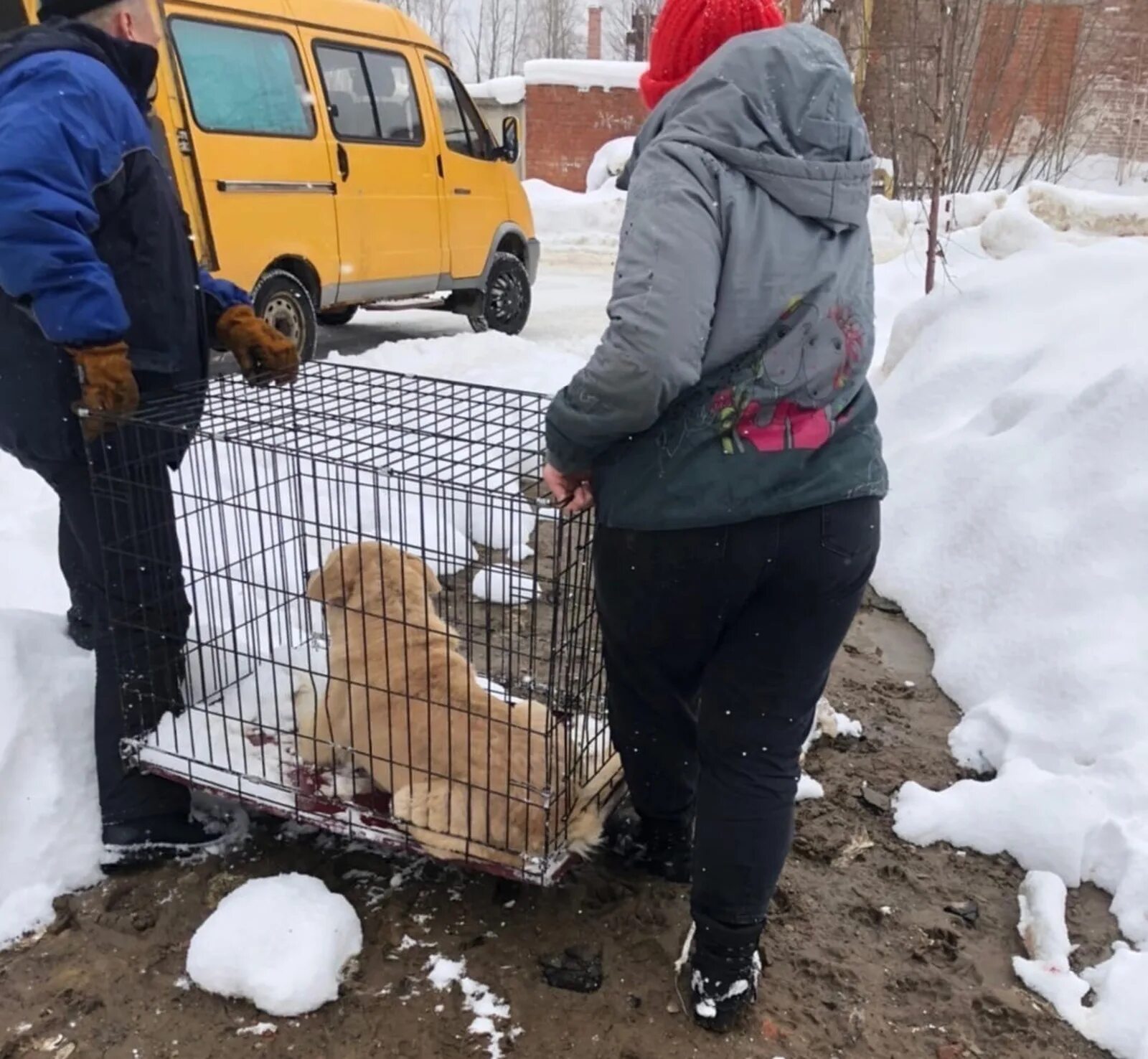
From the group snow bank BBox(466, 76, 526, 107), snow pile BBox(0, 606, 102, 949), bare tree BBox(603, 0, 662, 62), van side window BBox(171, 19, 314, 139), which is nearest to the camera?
snow pile BBox(0, 606, 102, 949)

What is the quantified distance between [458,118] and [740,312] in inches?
299

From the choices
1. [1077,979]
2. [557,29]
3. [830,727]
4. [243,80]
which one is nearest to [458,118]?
[243,80]

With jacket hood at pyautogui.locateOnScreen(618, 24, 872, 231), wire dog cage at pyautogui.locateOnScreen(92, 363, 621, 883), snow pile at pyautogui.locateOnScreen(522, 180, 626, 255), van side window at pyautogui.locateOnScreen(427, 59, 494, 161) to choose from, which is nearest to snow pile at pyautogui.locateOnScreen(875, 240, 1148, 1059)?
wire dog cage at pyautogui.locateOnScreen(92, 363, 621, 883)

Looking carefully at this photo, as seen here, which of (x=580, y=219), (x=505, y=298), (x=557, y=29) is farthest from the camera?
(x=557, y=29)

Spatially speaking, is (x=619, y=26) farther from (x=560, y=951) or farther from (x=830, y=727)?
(x=560, y=951)

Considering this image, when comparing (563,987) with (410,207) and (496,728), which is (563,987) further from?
(410,207)

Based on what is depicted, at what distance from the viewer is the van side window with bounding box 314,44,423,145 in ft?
23.8

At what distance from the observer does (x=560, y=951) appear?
7.75ft

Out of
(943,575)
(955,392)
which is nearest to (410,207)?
(955,392)

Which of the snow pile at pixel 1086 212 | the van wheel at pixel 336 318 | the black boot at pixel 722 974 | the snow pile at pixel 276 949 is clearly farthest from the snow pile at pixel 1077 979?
the snow pile at pixel 1086 212

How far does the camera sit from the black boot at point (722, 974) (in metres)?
2.10

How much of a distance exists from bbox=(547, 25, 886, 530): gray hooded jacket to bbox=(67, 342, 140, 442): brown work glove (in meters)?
1.01

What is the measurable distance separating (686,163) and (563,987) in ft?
5.51

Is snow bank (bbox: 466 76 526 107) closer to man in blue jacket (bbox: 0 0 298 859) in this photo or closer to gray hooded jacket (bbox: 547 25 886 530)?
man in blue jacket (bbox: 0 0 298 859)
